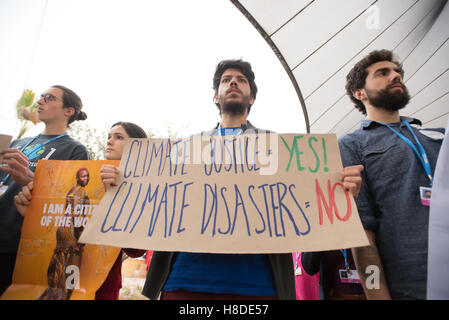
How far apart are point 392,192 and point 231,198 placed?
2.52 ft

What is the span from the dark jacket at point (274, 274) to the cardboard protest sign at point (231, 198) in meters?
0.16

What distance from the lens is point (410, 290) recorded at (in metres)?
0.91

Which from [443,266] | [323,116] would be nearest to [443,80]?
[323,116]

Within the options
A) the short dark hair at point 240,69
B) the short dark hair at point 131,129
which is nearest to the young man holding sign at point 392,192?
the short dark hair at point 240,69

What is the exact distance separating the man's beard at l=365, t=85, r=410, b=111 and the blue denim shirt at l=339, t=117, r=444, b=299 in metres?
0.17

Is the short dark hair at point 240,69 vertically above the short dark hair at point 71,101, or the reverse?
the short dark hair at point 240,69

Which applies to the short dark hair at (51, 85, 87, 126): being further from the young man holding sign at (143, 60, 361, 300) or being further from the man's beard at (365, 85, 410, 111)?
the man's beard at (365, 85, 410, 111)

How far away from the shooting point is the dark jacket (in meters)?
0.95

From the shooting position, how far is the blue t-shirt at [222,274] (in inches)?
36.3

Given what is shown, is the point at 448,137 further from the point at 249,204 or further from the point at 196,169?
the point at 196,169

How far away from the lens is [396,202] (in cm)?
104

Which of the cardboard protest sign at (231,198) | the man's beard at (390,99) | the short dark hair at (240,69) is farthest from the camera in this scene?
the short dark hair at (240,69)

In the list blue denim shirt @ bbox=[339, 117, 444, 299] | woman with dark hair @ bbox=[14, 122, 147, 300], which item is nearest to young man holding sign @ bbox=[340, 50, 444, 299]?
blue denim shirt @ bbox=[339, 117, 444, 299]

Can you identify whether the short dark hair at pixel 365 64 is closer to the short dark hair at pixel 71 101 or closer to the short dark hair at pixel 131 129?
the short dark hair at pixel 131 129
